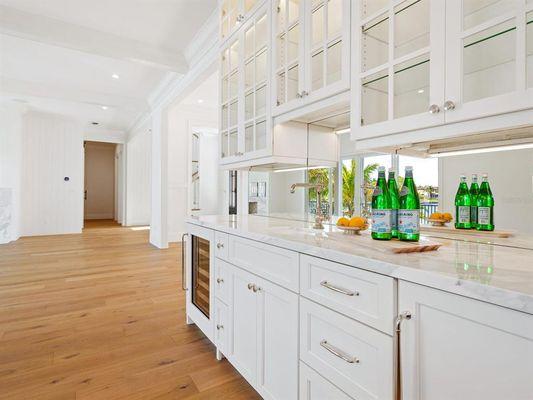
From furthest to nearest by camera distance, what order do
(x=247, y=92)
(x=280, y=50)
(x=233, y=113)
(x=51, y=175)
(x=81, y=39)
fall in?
(x=51, y=175) < (x=81, y=39) < (x=233, y=113) < (x=247, y=92) < (x=280, y=50)

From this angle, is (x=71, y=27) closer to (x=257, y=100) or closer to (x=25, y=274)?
(x=257, y=100)

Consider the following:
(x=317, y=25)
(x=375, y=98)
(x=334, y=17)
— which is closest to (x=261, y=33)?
(x=317, y=25)

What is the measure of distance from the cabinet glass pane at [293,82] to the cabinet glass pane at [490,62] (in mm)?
946

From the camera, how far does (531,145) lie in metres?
1.08

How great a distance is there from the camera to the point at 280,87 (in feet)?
6.36

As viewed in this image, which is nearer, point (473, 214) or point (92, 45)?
point (473, 214)

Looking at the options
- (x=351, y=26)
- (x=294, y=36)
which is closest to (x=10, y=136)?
(x=294, y=36)

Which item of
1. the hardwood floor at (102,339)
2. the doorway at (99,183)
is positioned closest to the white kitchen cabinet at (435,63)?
the hardwood floor at (102,339)

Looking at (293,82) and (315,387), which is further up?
(293,82)

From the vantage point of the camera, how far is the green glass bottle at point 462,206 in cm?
129

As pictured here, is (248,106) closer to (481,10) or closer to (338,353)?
(481,10)

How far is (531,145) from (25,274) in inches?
194

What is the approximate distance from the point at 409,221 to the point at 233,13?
2.11 meters

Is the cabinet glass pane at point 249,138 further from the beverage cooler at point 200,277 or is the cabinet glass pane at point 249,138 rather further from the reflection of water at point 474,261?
the reflection of water at point 474,261
